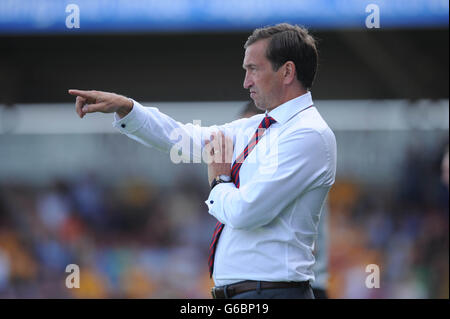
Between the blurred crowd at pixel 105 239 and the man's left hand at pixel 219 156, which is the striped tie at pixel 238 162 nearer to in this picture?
the man's left hand at pixel 219 156

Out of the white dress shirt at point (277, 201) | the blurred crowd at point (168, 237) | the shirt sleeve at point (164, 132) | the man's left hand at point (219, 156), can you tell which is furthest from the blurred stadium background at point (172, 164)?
the white dress shirt at point (277, 201)

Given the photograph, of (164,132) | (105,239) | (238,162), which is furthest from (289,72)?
(105,239)

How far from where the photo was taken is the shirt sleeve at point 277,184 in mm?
2234

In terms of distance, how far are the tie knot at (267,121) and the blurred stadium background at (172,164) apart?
315cm

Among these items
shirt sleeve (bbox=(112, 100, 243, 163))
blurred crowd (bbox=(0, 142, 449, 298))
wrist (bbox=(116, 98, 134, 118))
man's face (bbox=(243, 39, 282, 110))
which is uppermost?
man's face (bbox=(243, 39, 282, 110))

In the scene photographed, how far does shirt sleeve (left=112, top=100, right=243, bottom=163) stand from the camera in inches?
96.9

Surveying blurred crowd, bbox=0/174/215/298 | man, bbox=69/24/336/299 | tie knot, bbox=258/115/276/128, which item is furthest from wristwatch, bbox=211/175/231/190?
blurred crowd, bbox=0/174/215/298

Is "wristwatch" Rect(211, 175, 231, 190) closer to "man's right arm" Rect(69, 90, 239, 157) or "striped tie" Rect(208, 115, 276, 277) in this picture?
"striped tie" Rect(208, 115, 276, 277)

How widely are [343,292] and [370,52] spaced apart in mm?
2302

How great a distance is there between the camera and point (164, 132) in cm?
256

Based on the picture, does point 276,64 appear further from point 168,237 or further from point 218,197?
point 168,237

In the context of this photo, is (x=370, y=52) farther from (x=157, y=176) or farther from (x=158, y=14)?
(x=157, y=176)

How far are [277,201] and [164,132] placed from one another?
1.88ft
